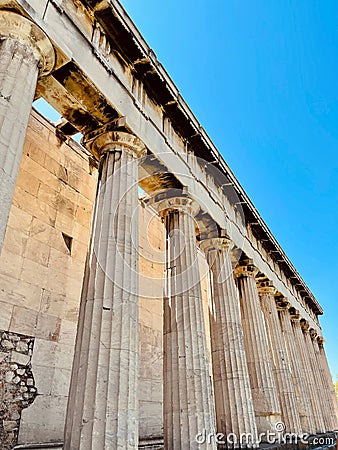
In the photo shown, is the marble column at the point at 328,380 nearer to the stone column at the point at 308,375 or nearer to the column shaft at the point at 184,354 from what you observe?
the stone column at the point at 308,375

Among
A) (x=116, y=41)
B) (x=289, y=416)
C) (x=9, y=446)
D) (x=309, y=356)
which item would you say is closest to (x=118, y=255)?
(x=9, y=446)

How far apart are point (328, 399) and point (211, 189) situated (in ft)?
92.3

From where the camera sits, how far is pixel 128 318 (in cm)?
930

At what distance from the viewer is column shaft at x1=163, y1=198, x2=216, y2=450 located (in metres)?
10.9

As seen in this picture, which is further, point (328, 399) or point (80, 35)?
point (328, 399)

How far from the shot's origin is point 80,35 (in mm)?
10656

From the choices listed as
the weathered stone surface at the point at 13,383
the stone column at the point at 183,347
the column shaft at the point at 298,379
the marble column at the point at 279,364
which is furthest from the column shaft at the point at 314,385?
the weathered stone surface at the point at 13,383

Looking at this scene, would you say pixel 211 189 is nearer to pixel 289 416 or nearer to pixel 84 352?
pixel 84 352

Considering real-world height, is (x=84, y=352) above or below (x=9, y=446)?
above

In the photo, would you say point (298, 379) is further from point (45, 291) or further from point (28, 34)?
point (28, 34)

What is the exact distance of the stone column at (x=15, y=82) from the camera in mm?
7141

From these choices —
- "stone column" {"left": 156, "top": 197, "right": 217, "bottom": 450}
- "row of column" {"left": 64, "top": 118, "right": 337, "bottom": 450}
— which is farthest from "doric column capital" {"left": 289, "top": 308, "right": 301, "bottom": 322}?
"stone column" {"left": 156, "top": 197, "right": 217, "bottom": 450}

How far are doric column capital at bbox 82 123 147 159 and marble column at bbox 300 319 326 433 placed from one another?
1009 inches

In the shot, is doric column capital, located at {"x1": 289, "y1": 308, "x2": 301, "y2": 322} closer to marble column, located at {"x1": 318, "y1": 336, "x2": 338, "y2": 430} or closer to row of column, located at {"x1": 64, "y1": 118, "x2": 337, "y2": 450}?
marble column, located at {"x1": 318, "y1": 336, "x2": 338, "y2": 430}
